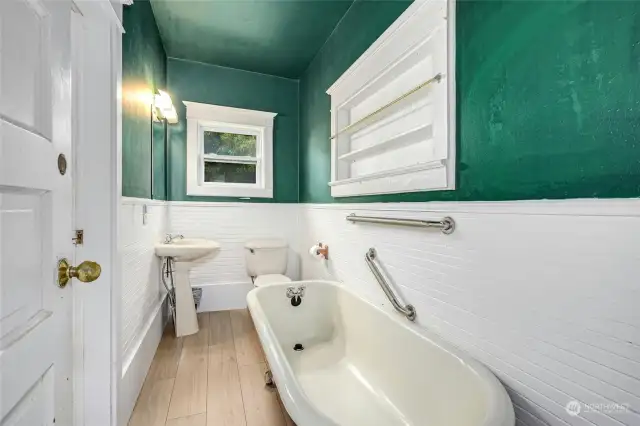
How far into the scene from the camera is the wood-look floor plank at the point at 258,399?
4.42ft

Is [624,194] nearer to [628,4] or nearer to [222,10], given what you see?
[628,4]

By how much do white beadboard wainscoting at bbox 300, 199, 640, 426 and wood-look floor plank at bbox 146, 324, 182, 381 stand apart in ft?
5.29

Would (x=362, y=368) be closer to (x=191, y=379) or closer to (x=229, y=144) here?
(x=191, y=379)

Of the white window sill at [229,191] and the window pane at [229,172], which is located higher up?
the window pane at [229,172]

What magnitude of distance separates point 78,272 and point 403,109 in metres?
1.53

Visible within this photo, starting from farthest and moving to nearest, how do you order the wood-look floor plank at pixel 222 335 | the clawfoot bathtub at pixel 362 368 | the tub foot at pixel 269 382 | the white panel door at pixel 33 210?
the wood-look floor plank at pixel 222 335
the tub foot at pixel 269 382
the clawfoot bathtub at pixel 362 368
the white panel door at pixel 33 210

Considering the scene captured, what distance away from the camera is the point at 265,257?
268 centimetres

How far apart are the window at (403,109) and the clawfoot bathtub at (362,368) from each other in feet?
2.31

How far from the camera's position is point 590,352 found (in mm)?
707

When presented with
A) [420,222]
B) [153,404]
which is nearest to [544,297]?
[420,222]

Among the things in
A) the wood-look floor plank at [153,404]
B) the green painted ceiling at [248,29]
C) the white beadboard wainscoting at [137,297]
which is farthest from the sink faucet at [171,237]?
the green painted ceiling at [248,29]

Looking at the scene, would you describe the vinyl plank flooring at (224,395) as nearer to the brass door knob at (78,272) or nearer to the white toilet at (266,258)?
the white toilet at (266,258)

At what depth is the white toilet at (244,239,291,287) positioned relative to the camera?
2658 mm

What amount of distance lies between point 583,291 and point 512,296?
0.19 m
